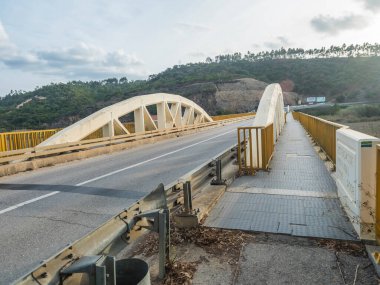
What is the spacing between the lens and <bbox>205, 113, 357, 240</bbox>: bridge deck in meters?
4.90

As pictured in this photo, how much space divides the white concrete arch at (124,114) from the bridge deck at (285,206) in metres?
10.1

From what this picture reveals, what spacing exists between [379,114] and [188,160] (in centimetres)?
4622

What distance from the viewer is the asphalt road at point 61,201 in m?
4.68

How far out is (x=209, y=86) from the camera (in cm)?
11044

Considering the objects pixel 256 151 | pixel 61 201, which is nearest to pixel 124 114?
pixel 256 151

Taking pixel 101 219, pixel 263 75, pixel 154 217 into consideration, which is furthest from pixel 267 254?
pixel 263 75

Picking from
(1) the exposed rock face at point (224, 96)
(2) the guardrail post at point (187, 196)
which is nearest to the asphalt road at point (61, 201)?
(2) the guardrail post at point (187, 196)

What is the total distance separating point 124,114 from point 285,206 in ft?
48.7

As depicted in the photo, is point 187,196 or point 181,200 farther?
point 181,200

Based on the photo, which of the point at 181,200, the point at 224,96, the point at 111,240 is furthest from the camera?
the point at 224,96

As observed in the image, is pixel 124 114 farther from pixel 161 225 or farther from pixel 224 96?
pixel 224 96

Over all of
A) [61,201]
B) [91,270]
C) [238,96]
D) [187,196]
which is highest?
[238,96]

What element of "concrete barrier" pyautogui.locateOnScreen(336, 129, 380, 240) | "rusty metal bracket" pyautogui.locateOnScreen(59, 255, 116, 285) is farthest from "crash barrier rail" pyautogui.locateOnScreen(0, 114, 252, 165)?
"concrete barrier" pyautogui.locateOnScreen(336, 129, 380, 240)

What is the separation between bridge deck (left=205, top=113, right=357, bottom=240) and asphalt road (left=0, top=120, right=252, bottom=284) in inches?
82.0
